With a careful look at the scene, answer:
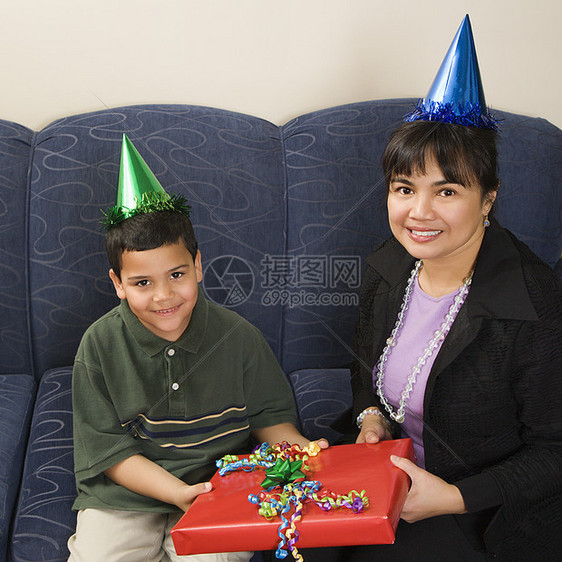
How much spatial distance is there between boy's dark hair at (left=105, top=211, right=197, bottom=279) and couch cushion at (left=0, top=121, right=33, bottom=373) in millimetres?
523

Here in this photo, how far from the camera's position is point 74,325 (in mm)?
1713

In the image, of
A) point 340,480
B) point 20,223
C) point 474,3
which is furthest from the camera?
point 474,3

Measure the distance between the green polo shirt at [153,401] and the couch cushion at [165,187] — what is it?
40cm

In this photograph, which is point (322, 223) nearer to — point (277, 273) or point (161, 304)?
point (277, 273)

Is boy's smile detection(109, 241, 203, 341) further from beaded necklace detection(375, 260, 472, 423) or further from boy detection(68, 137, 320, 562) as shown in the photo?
beaded necklace detection(375, 260, 472, 423)

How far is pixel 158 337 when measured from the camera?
1.29m

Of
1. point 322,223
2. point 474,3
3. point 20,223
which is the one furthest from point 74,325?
point 474,3

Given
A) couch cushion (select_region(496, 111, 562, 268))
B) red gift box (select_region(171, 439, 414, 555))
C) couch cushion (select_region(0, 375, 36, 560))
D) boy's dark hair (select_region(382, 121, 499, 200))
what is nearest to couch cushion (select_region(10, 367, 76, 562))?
couch cushion (select_region(0, 375, 36, 560))

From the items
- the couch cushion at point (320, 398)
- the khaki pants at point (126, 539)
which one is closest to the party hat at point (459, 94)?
the couch cushion at point (320, 398)

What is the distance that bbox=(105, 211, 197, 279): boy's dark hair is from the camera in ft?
4.04

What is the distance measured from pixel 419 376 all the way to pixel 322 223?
0.60 m

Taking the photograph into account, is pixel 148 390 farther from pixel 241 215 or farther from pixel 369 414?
pixel 241 215

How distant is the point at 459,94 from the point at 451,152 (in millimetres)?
126

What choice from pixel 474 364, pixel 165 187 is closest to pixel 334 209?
pixel 165 187
